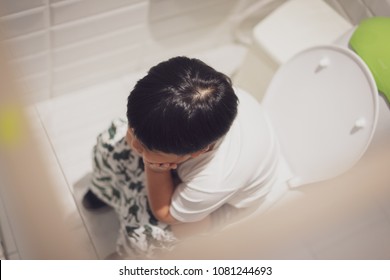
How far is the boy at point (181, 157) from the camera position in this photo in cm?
79

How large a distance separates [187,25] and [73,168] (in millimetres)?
521

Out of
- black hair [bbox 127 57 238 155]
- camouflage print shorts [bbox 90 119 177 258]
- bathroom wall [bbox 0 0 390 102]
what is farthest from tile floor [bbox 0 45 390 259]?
black hair [bbox 127 57 238 155]

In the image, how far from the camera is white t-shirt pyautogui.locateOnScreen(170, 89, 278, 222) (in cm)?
94

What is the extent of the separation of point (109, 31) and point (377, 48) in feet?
2.11

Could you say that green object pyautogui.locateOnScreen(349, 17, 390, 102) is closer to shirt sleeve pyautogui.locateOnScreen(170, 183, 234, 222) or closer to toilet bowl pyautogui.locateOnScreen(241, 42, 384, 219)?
toilet bowl pyautogui.locateOnScreen(241, 42, 384, 219)

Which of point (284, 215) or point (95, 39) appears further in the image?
point (95, 39)

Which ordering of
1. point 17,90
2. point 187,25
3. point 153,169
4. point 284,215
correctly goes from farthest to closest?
point 187,25
point 153,169
point 284,215
point 17,90

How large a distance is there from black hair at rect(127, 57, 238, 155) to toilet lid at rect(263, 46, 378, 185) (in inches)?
14.9

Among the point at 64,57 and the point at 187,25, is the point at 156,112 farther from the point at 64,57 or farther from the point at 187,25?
the point at 187,25

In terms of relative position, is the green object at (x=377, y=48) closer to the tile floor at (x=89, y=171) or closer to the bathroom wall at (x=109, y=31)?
the bathroom wall at (x=109, y=31)

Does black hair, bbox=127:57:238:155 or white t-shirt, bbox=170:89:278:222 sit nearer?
black hair, bbox=127:57:238:155

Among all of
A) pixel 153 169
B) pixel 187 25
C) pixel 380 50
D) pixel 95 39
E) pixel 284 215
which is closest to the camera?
pixel 284 215

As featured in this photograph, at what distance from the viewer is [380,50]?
42.7 inches

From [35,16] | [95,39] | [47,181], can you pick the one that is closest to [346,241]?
[95,39]
